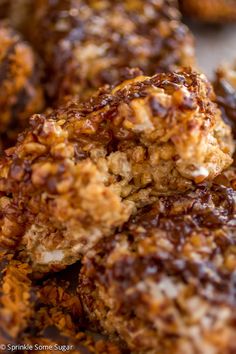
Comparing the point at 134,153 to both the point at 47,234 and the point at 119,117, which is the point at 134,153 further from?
the point at 47,234

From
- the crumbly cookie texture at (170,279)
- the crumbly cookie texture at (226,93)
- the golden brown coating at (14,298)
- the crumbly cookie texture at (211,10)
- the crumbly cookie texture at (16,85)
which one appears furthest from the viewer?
the crumbly cookie texture at (211,10)

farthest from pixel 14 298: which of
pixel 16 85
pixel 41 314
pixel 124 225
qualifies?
pixel 16 85

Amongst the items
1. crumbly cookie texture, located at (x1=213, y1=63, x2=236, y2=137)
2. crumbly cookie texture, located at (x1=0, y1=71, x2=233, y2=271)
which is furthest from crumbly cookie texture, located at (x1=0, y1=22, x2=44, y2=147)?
crumbly cookie texture, located at (x1=213, y1=63, x2=236, y2=137)

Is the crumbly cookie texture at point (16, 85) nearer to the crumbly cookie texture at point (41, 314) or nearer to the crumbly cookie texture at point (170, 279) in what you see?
the crumbly cookie texture at point (41, 314)

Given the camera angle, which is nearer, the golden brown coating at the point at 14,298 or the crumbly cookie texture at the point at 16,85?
the golden brown coating at the point at 14,298

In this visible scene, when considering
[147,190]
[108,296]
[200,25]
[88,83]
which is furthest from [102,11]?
[108,296]

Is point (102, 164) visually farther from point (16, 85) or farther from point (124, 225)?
point (16, 85)

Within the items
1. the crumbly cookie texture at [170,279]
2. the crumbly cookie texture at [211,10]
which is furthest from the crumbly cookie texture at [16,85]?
the crumbly cookie texture at [211,10]

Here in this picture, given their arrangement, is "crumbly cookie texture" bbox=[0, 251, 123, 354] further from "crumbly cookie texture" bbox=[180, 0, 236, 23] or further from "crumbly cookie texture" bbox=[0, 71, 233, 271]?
"crumbly cookie texture" bbox=[180, 0, 236, 23]
